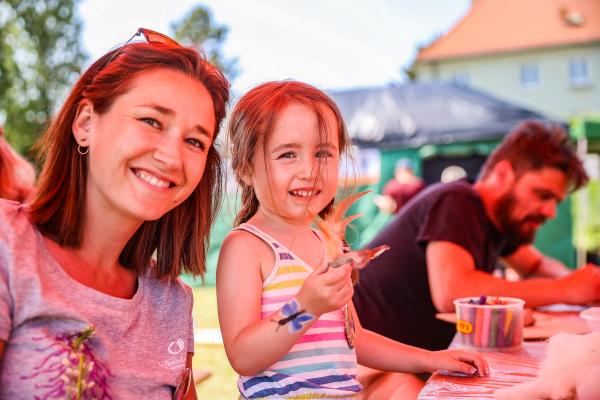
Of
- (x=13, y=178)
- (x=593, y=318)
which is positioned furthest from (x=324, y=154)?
(x=13, y=178)

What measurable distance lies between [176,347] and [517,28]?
35699mm

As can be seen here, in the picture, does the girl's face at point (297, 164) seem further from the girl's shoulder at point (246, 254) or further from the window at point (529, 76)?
the window at point (529, 76)

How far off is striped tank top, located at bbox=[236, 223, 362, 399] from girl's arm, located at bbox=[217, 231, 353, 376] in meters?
0.04

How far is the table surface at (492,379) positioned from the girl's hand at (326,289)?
0.33 m

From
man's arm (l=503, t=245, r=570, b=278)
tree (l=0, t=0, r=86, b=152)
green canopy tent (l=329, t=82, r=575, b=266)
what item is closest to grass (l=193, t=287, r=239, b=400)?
man's arm (l=503, t=245, r=570, b=278)

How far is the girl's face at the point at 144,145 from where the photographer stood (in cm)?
122

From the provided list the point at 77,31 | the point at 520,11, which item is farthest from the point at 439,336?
the point at 520,11

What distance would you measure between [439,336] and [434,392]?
1348 millimetres

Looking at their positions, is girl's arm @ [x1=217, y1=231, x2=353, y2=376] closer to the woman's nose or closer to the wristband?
the wristband

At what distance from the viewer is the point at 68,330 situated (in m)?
1.11

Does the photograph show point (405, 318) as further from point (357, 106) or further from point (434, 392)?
point (357, 106)

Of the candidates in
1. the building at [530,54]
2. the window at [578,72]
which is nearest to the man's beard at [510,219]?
the building at [530,54]

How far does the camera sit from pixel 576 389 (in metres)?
1.06

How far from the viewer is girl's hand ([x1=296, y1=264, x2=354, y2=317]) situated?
1.09m
